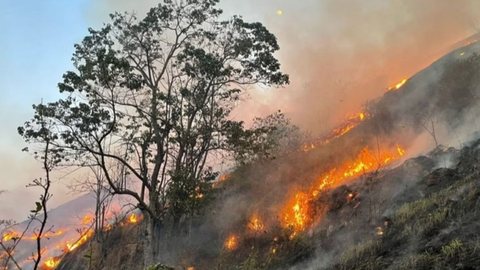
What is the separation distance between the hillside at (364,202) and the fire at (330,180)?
0.12m

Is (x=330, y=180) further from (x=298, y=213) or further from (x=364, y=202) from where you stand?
(x=364, y=202)

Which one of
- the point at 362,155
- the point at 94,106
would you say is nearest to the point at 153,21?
the point at 94,106

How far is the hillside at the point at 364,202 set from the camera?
37.9ft

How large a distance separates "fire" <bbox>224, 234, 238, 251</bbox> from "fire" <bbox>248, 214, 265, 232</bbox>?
4.14 feet

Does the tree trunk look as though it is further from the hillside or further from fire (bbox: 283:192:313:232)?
fire (bbox: 283:192:313:232)

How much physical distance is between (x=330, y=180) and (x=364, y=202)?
476 inches

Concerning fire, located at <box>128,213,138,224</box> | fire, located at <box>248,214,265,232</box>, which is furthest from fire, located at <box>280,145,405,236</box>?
fire, located at <box>128,213,138,224</box>

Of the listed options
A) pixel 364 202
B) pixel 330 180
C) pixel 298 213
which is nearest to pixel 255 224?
pixel 298 213

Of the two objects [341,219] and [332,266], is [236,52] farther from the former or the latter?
[332,266]

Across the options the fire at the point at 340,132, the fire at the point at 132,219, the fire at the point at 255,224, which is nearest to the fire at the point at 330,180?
the fire at the point at 255,224

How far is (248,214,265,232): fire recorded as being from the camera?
90.0 ft

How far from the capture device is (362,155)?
39125mm

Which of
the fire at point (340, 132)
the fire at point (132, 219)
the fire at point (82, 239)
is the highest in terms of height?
the fire at point (340, 132)

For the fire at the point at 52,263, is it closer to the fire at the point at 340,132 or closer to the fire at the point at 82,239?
the fire at the point at 82,239
